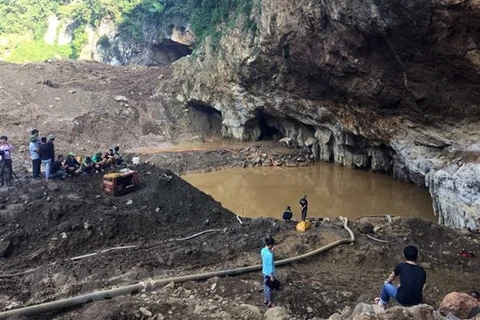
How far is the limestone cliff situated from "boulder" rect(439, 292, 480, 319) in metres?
7.73

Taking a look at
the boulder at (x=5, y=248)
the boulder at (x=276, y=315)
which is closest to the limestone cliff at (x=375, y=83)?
the boulder at (x=276, y=315)

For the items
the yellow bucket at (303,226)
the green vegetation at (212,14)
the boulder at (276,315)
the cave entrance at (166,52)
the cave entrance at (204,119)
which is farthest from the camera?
the cave entrance at (166,52)

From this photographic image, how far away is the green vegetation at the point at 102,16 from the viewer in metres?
28.2

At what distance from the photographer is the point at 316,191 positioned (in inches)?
785

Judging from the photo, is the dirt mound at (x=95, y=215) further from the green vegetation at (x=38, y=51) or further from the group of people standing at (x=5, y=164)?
the green vegetation at (x=38, y=51)

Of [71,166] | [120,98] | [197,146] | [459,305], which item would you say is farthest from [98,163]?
[120,98]

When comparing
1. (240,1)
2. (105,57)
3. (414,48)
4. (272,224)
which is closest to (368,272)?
(272,224)

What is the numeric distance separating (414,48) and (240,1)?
15.0 metres

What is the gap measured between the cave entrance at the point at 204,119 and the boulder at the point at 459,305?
25.8 meters

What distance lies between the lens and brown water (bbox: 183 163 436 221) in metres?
17.3

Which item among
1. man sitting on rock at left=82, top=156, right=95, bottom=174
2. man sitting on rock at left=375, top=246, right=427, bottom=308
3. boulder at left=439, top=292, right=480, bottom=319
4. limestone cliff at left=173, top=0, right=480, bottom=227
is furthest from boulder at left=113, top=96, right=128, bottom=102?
boulder at left=439, top=292, right=480, bottom=319

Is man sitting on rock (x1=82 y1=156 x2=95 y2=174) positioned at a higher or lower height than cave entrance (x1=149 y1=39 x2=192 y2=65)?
lower

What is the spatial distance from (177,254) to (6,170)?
21.5 feet

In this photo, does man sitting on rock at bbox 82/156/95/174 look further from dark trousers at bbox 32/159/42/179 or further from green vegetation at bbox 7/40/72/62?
green vegetation at bbox 7/40/72/62
